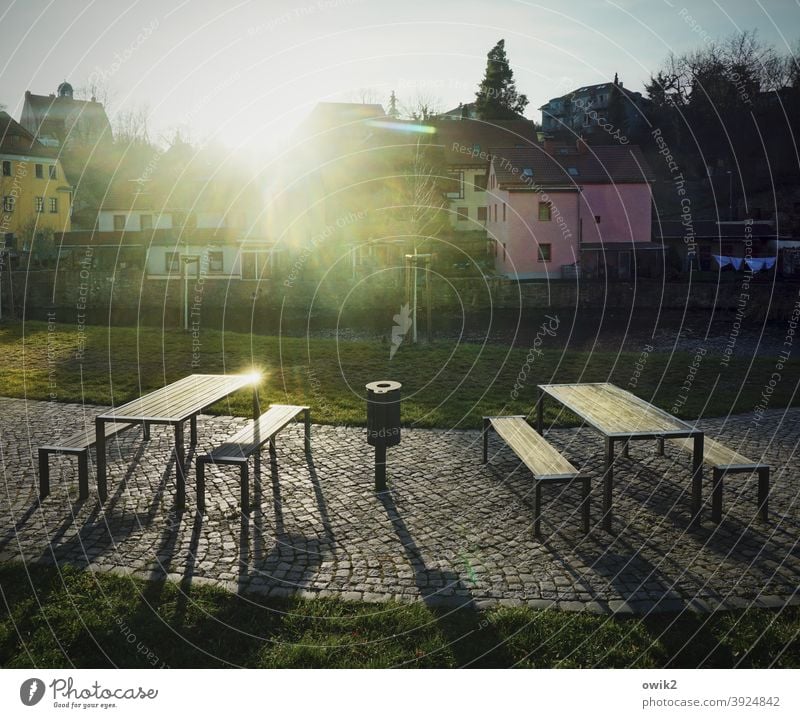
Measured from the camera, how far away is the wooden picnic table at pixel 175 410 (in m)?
8.42

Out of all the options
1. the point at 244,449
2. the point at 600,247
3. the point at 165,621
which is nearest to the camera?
the point at 165,621

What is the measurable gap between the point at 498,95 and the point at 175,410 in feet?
198

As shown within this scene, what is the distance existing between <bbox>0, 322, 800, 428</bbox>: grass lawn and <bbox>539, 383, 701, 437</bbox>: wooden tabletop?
2415 mm

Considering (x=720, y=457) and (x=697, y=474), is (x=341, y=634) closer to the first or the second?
(x=697, y=474)

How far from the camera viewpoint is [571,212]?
4591 centimetres

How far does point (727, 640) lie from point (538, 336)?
25822 mm

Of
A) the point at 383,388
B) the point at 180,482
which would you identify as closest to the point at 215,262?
the point at 383,388

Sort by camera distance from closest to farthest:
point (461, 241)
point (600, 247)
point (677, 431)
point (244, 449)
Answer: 1. point (677, 431)
2. point (244, 449)
3. point (600, 247)
4. point (461, 241)

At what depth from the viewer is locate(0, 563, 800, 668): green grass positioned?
5.43 m

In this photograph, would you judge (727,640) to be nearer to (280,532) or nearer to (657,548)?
(657,548)

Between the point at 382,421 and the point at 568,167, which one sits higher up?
the point at 568,167

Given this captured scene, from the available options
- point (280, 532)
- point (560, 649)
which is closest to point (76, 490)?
point (280, 532)

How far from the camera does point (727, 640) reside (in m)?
5.67

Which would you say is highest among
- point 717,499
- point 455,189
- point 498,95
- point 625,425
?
point 498,95
